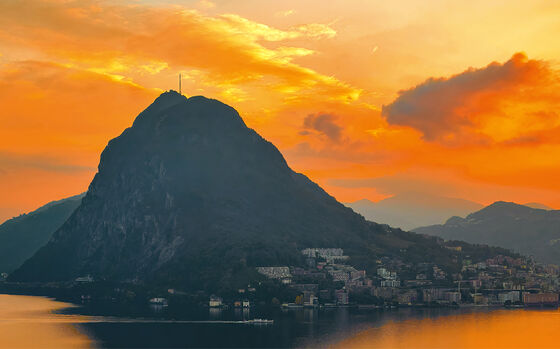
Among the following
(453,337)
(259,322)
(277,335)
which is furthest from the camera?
(259,322)

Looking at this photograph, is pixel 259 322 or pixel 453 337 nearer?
pixel 453 337

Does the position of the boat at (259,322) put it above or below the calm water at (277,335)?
above

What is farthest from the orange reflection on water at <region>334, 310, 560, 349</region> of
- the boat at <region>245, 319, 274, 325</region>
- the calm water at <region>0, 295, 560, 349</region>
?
the boat at <region>245, 319, 274, 325</region>

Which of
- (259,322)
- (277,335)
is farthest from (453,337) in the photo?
(259,322)

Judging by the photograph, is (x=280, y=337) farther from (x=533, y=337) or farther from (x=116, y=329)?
(x=533, y=337)

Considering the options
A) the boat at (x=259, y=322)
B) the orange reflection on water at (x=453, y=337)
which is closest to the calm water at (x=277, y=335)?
the orange reflection on water at (x=453, y=337)

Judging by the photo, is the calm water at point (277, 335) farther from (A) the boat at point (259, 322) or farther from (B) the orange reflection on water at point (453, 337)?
(A) the boat at point (259, 322)

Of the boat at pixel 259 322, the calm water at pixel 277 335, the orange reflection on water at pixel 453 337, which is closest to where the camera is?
the calm water at pixel 277 335

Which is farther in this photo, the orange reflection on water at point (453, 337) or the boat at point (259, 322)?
the boat at point (259, 322)

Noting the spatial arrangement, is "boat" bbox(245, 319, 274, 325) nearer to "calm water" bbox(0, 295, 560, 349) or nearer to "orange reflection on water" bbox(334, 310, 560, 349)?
"calm water" bbox(0, 295, 560, 349)

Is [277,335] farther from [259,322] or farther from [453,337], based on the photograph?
[453,337]

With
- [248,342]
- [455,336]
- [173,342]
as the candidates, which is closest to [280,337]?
[248,342]
